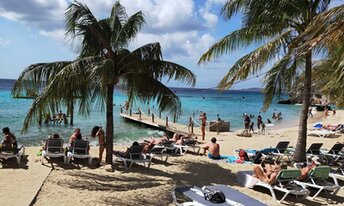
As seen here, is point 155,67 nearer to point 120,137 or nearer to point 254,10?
point 254,10

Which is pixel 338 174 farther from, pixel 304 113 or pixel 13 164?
pixel 13 164

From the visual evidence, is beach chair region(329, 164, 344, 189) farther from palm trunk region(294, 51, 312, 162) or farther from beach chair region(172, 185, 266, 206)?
beach chair region(172, 185, 266, 206)

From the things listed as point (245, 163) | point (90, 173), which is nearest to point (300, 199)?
point (245, 163)

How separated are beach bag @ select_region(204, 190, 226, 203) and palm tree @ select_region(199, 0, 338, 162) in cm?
452

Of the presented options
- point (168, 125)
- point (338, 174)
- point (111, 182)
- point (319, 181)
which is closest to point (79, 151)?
point (111, 182)

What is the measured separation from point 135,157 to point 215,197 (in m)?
4.45

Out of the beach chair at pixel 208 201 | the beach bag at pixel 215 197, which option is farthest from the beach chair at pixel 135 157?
the beach bag at pixel 215 197

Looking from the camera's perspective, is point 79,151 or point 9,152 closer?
point 9,152

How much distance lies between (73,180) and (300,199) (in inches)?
209

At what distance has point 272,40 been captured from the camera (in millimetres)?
11031

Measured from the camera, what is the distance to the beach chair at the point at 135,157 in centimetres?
1056

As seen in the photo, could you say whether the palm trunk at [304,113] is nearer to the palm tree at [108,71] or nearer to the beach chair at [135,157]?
the palm tree at [108,71]

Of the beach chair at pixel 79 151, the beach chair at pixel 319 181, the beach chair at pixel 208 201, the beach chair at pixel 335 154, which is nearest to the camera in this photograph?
the beach chair at pixel 208 201

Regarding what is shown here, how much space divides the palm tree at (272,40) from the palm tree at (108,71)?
72.6 inches
